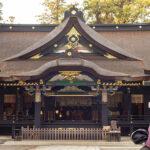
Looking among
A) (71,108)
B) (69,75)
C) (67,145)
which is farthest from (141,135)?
(71,108)

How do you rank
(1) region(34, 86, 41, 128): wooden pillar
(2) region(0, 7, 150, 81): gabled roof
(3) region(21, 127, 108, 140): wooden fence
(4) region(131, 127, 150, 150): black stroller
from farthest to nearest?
(1) region(34, 86, 41, 128): wooden pillar < (2) region(0, 7, 150, 81): gabled roof < (3) region(21, 127, 108, 140): wooden fence < (4) region(131, 127, 150, 150): black stroller

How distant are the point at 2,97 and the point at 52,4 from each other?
2568cm

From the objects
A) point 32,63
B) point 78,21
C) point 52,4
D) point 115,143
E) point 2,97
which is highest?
point 52,4

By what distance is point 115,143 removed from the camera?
24391mm

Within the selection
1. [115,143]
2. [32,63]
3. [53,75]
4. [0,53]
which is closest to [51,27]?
[0,53]

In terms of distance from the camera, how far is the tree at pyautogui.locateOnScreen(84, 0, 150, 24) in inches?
2052

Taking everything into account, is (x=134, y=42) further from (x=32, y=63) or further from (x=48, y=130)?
(x=48, y=130)

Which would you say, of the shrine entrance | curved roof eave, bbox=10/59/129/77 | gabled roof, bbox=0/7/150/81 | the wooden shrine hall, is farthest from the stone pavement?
the shrine entrance

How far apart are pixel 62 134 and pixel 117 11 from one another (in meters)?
29.5

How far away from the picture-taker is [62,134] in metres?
26.4

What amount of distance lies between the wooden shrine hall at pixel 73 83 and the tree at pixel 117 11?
18.0 metres

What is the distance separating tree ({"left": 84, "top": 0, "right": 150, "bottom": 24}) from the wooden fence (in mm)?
28020

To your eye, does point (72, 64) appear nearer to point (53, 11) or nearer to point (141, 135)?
point (141, 135)

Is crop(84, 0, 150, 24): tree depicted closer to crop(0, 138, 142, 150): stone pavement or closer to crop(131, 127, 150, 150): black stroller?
crop(0, 138, 142, 150): stone pavement
